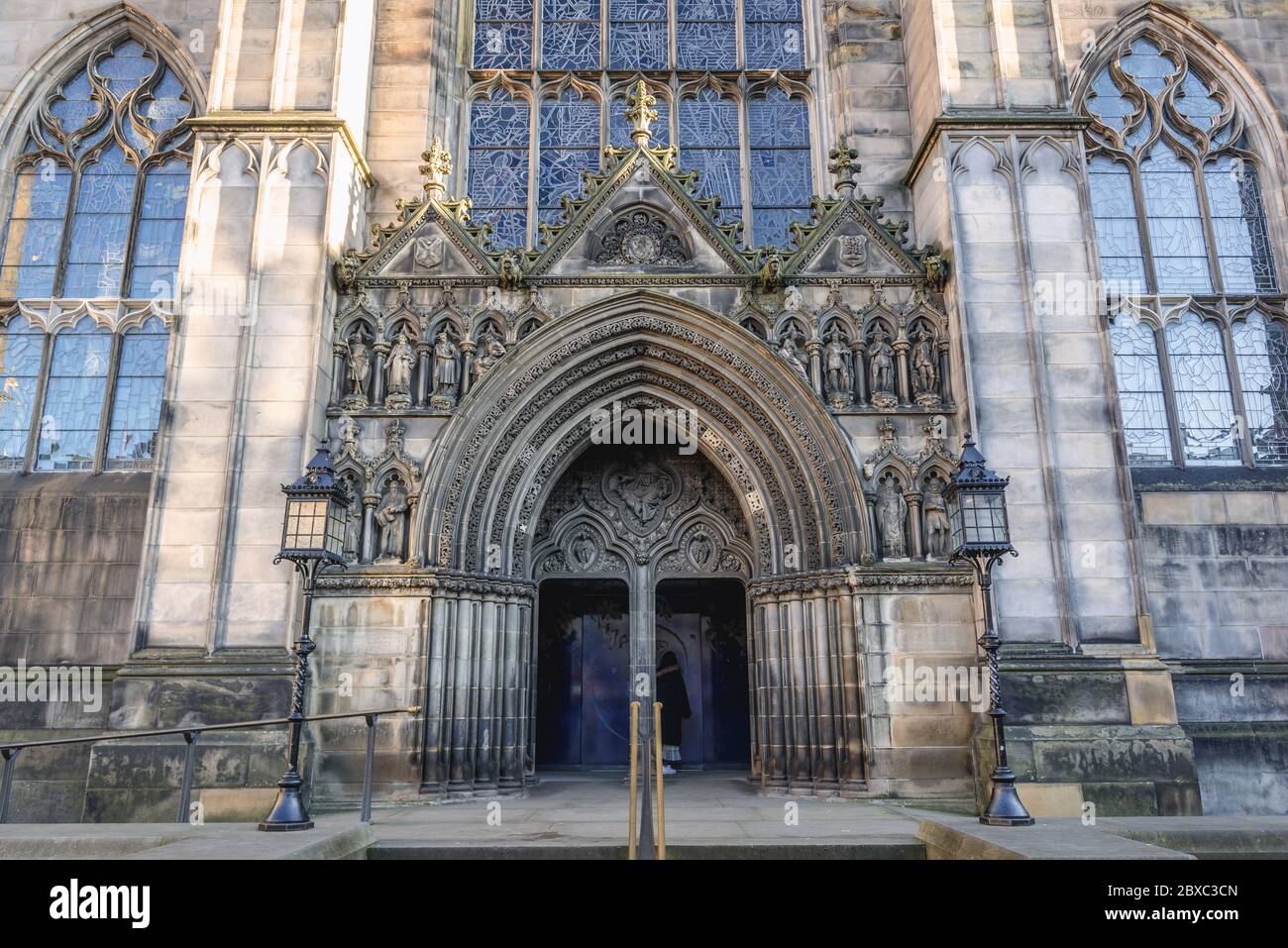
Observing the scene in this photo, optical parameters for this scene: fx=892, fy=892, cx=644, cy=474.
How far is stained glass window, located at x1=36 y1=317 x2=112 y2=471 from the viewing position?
42.1ft

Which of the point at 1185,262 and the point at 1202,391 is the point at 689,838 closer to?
the point at 1202,391

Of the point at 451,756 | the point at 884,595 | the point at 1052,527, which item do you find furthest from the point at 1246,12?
the point at 451,756

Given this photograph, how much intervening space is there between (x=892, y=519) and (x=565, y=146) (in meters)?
8.13

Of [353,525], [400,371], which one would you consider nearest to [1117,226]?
[400,371]

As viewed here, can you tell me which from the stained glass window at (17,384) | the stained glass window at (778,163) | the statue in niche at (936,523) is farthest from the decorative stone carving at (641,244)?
the stained glass window at (17,384)

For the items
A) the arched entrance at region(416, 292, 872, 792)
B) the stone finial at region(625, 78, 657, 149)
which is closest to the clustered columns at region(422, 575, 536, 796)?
the arched entrance at region(416, 292, 872, 792)

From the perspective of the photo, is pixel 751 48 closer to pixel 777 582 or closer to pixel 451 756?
pixel 777 582

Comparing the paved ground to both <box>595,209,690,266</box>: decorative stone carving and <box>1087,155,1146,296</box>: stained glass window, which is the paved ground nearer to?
<box>595,209,690,266</box>: decorative stone carving

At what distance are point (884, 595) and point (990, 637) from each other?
8.07ft

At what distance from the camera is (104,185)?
13.9m

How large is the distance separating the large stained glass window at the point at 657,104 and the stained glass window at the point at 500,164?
0.06 feet

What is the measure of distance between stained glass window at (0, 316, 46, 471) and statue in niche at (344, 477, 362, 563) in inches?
212

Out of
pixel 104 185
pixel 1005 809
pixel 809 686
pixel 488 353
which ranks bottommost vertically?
pixel 1005 809

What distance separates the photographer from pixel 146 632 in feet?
34.6
